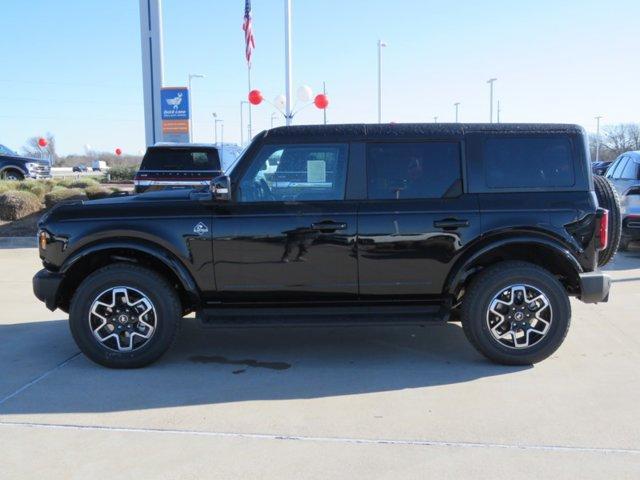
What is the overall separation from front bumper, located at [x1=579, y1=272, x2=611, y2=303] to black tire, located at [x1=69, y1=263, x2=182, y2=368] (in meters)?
3.21

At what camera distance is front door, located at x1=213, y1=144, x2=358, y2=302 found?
482 cm

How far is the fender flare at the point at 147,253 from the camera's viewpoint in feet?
15.8

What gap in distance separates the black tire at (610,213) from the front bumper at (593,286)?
354 millimetres

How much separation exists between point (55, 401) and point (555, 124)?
4.32 m

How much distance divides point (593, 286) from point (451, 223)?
1.24m

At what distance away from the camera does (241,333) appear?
6047mm

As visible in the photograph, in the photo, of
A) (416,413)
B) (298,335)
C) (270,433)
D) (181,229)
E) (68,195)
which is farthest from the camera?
(68,195)

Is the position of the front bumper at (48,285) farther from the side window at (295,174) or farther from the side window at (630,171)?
the side window at (630,171)

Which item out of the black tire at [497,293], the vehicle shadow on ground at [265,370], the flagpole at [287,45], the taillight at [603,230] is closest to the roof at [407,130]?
the taillight at [603,230]

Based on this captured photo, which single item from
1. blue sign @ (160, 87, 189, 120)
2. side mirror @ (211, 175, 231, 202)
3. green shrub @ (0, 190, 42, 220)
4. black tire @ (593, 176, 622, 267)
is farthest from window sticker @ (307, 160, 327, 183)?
blue sign @ (160, 87, 189, 120)

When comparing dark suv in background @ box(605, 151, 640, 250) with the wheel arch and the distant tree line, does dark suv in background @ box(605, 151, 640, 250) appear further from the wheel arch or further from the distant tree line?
the distant tree line

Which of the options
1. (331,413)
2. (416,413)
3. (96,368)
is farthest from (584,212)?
(96,368)

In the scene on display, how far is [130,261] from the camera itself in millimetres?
5031

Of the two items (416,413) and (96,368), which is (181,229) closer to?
(96,368)
